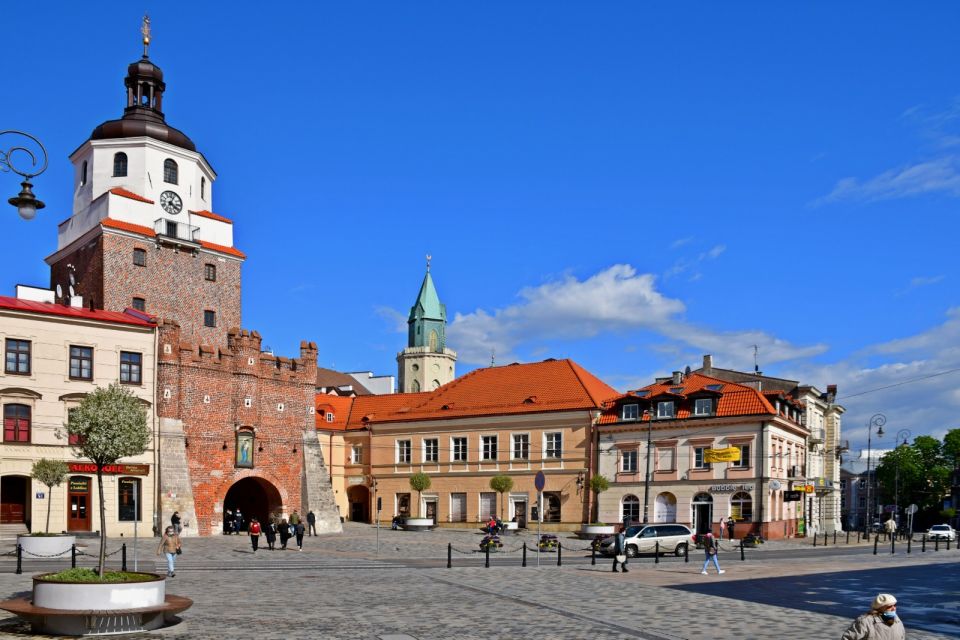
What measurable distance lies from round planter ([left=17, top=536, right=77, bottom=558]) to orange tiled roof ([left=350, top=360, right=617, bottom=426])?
3450 cm

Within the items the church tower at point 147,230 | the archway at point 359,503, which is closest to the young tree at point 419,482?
the archway at point 359,503

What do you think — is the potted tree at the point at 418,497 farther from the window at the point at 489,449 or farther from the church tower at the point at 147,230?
the church tower at the point at 147,230

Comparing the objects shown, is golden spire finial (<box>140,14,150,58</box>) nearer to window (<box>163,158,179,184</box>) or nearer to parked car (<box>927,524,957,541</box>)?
window (<box>163,158,179,184</box>)

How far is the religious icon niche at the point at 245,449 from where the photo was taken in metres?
52.1

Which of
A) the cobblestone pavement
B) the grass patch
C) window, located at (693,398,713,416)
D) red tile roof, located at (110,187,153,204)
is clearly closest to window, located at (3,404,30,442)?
the cobblestone pavement

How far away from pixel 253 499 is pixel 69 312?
16.7 metres

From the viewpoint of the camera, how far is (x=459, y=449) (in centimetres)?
6525

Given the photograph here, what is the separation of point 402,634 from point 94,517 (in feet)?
109

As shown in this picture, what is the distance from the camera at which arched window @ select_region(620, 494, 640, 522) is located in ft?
194

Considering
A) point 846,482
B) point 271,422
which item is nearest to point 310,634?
point 271,422

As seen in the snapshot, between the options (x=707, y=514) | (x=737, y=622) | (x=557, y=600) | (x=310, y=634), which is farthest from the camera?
(x=707, y=514)

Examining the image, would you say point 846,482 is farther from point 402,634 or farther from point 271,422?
point 402,634

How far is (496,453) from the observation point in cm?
6381

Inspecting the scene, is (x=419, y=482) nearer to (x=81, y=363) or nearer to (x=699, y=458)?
(x=699, y=458)
